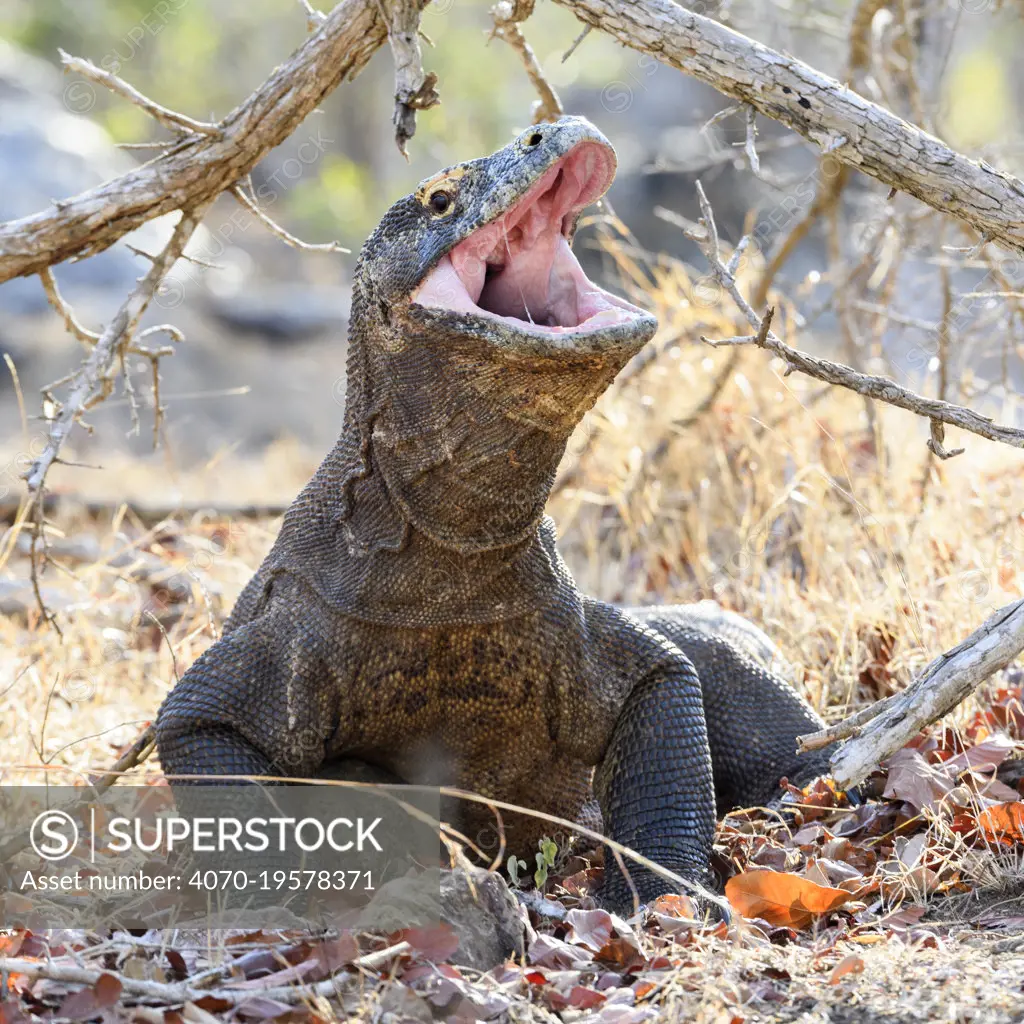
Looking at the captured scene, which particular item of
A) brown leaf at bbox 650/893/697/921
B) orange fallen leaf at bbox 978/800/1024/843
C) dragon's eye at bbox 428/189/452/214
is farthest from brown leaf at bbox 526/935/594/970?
dragon's eye at bbox 428/189/452/214

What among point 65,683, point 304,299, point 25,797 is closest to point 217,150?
point 25,797

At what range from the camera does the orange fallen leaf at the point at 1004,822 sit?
334 cm

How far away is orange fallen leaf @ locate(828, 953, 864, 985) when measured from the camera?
2.55 m

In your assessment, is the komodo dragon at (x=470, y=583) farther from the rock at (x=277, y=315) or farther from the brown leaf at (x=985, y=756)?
the rock at (x=277, y=315)

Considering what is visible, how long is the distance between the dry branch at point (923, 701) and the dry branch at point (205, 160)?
2.19m

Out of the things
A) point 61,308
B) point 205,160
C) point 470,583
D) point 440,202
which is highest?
point 205,160

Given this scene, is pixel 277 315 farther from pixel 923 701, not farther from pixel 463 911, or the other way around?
pixel 923 701

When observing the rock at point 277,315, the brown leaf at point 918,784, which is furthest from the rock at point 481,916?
the rock at point 277,315

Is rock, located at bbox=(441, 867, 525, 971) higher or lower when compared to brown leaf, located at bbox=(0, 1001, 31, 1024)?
higher

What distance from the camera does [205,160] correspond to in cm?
386

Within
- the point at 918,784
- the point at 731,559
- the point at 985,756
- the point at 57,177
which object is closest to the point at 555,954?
the point at 918,784

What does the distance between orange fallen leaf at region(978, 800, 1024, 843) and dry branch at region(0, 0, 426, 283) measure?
2.49 metres

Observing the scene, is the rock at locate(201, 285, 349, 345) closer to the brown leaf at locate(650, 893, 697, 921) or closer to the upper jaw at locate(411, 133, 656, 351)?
the upper jaw at locate(411, 133, 656, 351)

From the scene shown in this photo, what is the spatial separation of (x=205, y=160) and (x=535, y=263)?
112 centimetres
